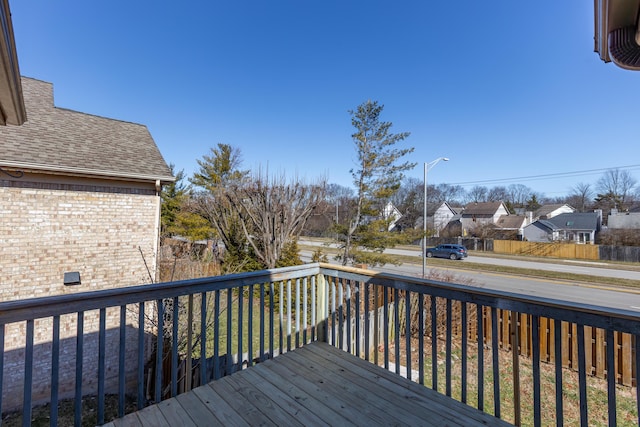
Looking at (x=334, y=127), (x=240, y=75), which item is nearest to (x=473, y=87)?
(x=334, y=127)

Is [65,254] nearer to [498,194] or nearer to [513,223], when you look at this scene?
[513,223]

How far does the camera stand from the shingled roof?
4941 mm

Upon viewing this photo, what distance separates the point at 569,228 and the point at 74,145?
3799 centimetres

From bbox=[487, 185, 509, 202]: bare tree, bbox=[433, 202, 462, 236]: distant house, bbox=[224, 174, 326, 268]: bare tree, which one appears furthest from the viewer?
bbox=[487, 185, 509, 202]: bare tree

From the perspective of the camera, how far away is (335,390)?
2.29m

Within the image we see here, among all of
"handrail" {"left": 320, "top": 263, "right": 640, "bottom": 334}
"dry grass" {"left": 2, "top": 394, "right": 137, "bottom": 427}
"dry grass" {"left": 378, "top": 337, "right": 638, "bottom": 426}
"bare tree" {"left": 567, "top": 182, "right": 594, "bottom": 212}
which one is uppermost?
"bare tree" {"left": 567, "top": 182, "right": 594, "bottom": 212}

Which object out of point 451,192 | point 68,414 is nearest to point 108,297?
point 68,414

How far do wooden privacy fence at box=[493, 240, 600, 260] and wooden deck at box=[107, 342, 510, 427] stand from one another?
1084 inches

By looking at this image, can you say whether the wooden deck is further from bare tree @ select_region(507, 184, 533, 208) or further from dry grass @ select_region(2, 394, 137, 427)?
bare tree @ select_region(507, 184, 533, 208)

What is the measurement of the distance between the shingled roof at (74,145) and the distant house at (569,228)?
111 ft

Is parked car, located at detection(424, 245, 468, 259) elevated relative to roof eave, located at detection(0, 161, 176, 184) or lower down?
lower down

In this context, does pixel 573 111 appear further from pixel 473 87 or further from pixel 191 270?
pixel 191 270

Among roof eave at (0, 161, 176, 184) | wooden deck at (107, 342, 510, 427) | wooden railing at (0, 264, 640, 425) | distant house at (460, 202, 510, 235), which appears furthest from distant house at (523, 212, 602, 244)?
roof eave at (0, 161, 176, 184)

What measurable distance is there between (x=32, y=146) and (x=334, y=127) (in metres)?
11.2
